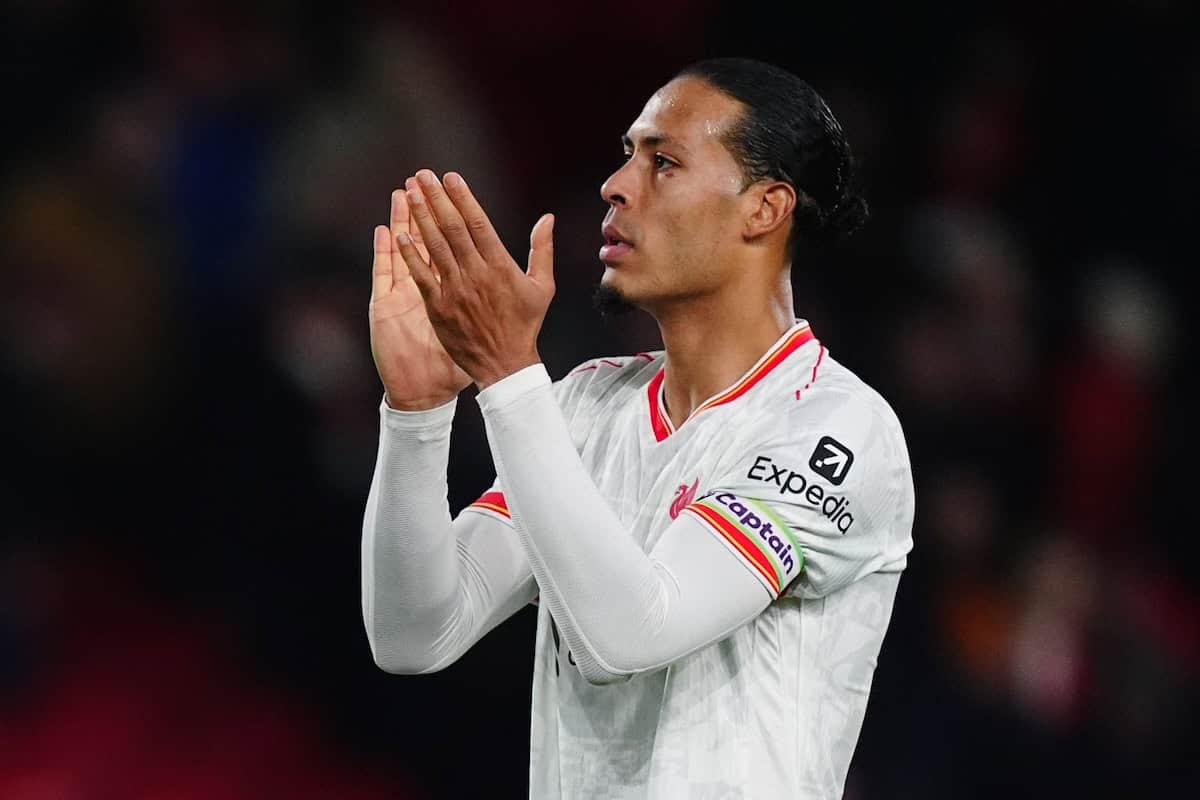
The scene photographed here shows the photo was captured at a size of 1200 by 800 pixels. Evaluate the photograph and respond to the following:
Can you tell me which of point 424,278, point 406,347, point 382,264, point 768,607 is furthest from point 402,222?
point 768,607

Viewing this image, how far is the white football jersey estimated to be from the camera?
5.90ft

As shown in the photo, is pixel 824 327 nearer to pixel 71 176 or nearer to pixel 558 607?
pixel 71 176

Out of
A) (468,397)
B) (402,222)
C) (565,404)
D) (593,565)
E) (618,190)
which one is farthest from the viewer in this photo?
(468,397)

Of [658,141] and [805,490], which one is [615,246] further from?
[805,490]

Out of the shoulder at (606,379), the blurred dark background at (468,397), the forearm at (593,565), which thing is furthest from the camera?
the blurred dark background at (468,397)

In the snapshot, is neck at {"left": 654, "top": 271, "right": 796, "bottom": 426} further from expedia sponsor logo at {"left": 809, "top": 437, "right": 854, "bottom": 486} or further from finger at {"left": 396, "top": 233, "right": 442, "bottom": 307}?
finger at {"left": 396, "top": 233, "right": 442, "bottom": 307}

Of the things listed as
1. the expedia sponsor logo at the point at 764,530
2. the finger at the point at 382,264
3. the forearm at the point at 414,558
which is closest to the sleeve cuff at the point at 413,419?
the forearm at the point at 414,558

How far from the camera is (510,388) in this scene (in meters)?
1.68

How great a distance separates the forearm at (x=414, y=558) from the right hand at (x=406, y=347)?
0.02 metres

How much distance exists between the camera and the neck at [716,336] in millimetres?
2064

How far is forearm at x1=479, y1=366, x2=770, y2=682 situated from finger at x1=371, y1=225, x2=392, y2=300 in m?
0.36

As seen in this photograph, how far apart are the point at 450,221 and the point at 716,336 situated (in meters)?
0.56

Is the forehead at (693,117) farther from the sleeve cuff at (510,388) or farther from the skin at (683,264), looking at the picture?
the sleeve cuff at (510,388)

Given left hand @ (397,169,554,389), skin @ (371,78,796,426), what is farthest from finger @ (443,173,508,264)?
skin @ (371,78,796,426)
